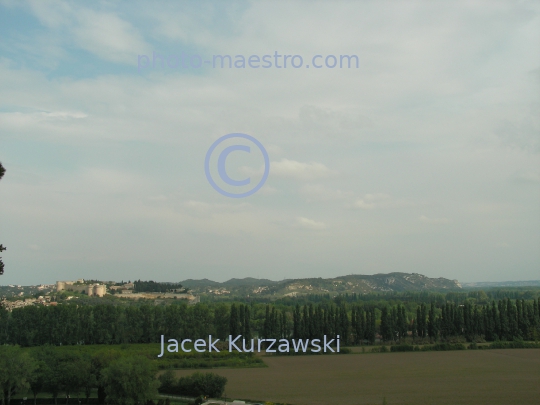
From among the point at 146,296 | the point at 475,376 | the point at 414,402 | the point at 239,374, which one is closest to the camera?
the point at 414,402

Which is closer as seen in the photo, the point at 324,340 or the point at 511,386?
the point at 511,386

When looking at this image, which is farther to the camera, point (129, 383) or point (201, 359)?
point (201, 359)

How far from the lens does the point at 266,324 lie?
4934 cm

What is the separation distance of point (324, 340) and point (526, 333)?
20.8 metres

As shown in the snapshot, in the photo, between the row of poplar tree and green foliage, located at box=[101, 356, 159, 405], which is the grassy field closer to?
green foliage, located at box=[101, 356, 159, 405]

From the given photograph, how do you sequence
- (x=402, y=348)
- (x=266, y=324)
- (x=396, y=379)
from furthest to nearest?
(x=266, y=324), (x=402, y=348), (x=396, y=379)

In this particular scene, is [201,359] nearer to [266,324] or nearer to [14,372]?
[266,324]

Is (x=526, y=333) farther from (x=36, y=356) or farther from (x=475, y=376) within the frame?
(x=36, y=356)

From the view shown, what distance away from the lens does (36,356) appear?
105ft

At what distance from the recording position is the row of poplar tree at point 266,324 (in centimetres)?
4978

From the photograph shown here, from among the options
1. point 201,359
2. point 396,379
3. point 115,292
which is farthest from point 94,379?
point 115,292

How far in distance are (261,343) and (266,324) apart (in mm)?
2335

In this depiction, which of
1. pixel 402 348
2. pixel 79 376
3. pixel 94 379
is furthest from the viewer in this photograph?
pixel 402 348

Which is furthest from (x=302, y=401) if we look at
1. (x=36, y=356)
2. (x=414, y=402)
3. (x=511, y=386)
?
(x=36, y=356)
